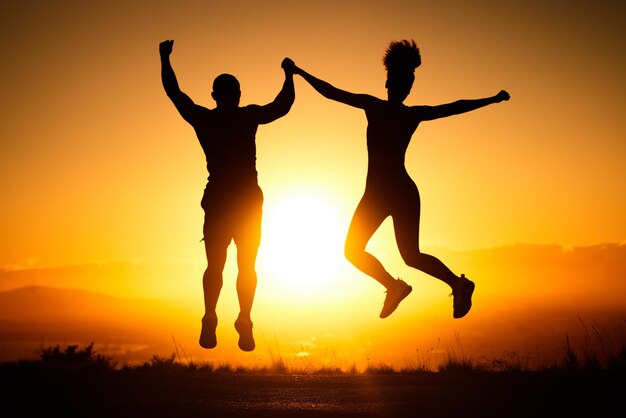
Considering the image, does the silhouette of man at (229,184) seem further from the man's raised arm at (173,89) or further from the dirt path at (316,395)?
the dirt path at (316,395)

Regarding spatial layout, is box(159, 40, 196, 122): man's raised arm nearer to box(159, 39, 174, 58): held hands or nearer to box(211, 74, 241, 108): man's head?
box(159, 39, 174, 58): held hands

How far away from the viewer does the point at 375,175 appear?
25.7 feet

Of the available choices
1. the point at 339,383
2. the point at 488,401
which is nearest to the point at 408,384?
the point at 339,383

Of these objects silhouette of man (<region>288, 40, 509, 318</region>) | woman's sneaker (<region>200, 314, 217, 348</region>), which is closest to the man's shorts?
woman's sneaker (<region>200, 314, 217, 348</region>)

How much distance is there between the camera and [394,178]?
25.6ft

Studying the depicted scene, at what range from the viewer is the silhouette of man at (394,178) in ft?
25.6

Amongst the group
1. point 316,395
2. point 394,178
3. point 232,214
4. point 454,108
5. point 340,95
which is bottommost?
point 316,395

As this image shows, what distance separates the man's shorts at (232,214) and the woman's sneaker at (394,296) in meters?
1.73

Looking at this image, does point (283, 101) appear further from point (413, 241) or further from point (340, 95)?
point (413, 241)

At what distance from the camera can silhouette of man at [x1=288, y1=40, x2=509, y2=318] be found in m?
7.81

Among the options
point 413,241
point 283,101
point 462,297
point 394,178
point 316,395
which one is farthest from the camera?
point 283,101

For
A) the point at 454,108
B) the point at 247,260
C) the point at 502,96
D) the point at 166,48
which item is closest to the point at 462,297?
the point at 454,108

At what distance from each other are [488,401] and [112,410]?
333 cm

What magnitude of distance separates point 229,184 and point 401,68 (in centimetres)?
243
